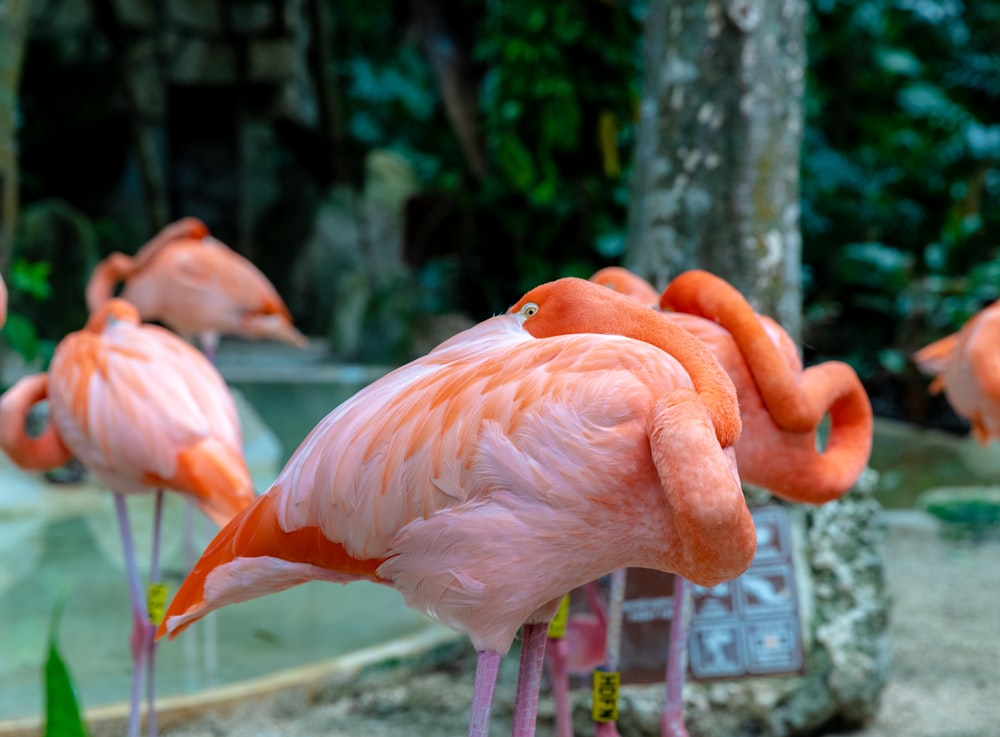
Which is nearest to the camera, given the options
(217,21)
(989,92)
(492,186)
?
(492,186)

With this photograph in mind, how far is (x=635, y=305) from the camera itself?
4.61ft

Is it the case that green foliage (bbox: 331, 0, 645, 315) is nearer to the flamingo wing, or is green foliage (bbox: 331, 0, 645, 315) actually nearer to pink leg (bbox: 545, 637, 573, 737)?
the flamingo wing

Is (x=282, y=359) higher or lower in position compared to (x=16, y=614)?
lower

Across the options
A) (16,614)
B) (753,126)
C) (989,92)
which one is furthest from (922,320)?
(16,614)

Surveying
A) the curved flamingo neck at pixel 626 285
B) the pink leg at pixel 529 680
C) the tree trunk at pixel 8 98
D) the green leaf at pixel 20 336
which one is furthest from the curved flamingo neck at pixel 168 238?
the pink leg at pixel 529 680

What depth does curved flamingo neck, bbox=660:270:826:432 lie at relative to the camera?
1771 millimetres

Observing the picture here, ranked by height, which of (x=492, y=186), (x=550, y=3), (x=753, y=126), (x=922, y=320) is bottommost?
(x=922, y=320)

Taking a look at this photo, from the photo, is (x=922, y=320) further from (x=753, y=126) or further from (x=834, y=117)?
(x=753, y=126)

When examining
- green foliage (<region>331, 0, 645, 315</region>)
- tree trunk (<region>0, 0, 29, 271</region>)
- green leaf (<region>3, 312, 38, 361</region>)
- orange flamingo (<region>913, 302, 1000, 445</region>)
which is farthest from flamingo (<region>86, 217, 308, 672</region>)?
orange flamingo (<region>913, 302, 1000, 445</region>)

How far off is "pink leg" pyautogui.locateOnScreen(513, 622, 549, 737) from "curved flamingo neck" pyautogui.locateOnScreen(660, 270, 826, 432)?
2.07 ft

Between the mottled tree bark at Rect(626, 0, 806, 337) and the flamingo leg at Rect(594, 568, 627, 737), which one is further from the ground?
the mottled tree bark at Rect(626, 0, 806, 337)

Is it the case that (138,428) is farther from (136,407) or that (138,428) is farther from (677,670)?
(677,670)

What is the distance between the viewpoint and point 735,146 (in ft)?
9.09

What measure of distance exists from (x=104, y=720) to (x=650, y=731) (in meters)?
1.28
